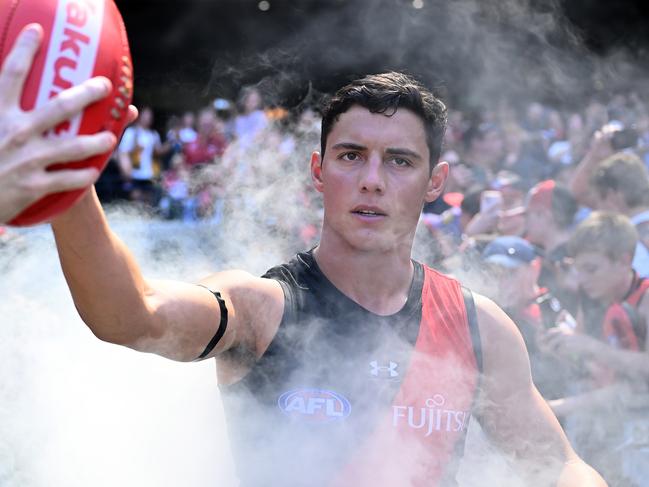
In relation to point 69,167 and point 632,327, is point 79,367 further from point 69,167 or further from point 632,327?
point 632,327

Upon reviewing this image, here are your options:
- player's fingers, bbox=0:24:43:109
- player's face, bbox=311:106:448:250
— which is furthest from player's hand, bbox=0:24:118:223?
player's face, bbox=311:106:448:250

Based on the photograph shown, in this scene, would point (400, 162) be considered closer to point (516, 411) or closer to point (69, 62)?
point (516, 411)

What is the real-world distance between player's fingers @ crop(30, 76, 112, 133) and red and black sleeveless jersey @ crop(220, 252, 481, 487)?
3.70ft

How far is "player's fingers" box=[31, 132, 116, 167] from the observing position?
1451 mm

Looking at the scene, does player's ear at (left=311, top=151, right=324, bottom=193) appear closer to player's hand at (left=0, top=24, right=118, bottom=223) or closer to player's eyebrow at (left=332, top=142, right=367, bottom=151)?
player's eyebrow at (left=332, top=142, right=367, bottom=151)

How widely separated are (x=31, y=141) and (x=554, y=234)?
479 centimetres

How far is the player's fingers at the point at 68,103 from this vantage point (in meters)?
1.44

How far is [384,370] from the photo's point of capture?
257 cm

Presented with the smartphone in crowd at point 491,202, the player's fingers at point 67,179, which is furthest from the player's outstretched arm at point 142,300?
the smartphone in crowd at point 491,202

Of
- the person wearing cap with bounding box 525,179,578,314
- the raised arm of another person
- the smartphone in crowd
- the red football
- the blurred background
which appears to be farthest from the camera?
the blurred background

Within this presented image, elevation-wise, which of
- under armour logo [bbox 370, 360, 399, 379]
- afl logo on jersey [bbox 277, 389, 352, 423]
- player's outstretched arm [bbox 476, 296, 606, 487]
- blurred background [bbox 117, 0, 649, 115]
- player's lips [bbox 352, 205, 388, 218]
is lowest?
blurred background [bbox 117, 0, 649, 115]

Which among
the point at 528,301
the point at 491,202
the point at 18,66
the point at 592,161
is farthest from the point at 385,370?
the point at 592,161

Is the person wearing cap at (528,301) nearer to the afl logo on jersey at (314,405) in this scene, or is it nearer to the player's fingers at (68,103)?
the afl logo on jersey at (314,405)

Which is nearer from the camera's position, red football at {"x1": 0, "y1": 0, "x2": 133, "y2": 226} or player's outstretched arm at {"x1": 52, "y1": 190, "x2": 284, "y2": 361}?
red football at {"x1": 0, "y1": 0, "x2": 133, "y2": 226}
